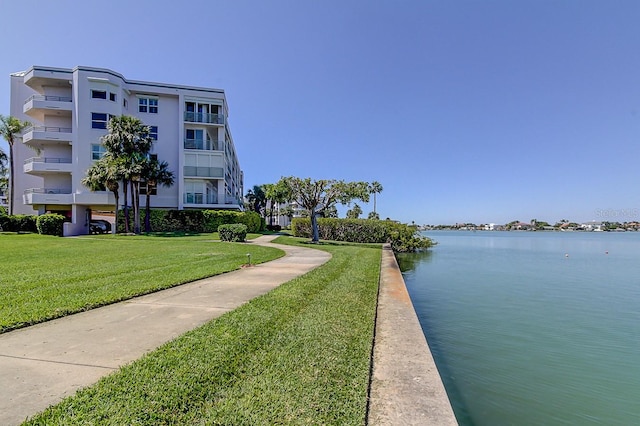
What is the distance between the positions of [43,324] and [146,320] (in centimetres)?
136

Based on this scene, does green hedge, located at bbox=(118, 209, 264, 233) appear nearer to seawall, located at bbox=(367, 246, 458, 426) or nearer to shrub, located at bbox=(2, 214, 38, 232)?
shrub, located at bbox=(2, 214, 38, 232)

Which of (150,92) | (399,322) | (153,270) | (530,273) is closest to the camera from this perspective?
(399,322)

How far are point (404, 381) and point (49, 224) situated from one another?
31.4 meters

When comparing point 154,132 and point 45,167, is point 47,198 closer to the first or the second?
point 45,167

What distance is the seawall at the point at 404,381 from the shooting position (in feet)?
8.77

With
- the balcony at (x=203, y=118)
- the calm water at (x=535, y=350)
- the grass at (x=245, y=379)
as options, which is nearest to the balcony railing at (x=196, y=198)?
the balcony at (x=203, y=118)

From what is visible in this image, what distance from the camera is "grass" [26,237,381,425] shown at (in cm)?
256

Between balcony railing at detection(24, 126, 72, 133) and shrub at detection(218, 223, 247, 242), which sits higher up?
balcony railing at detection(24, 126, 72, 133)

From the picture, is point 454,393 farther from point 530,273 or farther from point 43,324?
point 530,273

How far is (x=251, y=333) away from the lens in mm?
4398

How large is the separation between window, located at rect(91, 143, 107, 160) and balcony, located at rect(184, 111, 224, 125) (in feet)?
25.4

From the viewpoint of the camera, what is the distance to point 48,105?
29594 mm

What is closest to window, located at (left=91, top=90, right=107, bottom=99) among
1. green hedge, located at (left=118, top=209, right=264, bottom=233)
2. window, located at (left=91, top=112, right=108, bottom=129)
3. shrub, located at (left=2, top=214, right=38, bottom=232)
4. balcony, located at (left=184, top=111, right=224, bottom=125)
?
window, located at (left=91, top=112, right=108, bottom=129)

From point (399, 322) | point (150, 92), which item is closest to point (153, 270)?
point (399, 322)
